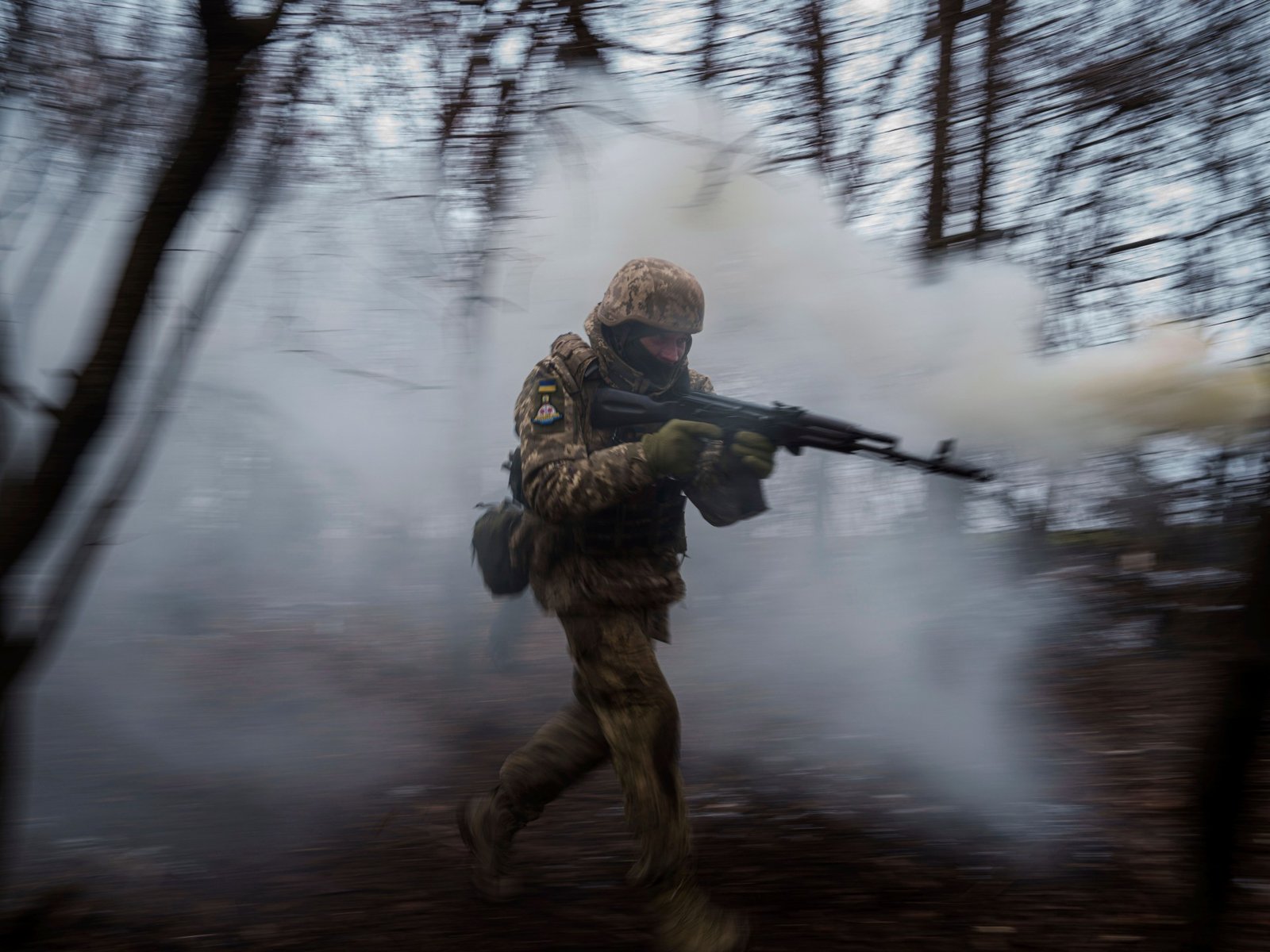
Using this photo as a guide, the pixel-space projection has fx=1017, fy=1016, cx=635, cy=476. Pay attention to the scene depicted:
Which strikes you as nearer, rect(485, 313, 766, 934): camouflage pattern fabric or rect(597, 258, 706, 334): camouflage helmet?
rect(485, 313, 766, 934): camouflage pattern fabric

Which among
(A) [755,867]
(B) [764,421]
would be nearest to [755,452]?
(B) [764,421]

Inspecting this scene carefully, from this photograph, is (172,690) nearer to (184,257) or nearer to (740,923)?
(184,257)

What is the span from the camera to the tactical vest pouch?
9.55ft

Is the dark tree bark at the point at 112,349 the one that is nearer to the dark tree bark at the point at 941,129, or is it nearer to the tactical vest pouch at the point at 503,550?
the tactical vest pouch at the point at 503,550

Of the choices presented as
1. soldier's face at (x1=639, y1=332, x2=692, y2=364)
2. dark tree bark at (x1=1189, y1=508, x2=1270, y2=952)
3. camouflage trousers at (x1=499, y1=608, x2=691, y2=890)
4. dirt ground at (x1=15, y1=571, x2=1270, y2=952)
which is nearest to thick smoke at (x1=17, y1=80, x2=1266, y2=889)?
dirt ground at (x1=15, y1=571, x2=1270, y2=952)

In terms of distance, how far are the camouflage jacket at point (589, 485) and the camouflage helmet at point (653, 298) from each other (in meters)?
0.11

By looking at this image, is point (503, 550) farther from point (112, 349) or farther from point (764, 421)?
point (112, 349)

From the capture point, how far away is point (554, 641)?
7477 millimetres

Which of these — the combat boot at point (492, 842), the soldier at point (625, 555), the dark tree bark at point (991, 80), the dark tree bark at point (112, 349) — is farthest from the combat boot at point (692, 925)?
the dark tree bark at point (991, 80)

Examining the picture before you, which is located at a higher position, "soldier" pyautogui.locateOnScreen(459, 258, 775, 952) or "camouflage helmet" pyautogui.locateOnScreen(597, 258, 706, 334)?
"camouflage helmet" pyautogui.locateOnScreen(597, 258, 706, 334)

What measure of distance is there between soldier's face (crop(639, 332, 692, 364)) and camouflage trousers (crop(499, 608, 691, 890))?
Result: 710 mm

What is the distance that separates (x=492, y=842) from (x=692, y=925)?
0.66 metres

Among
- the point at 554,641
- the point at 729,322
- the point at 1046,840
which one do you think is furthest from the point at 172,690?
the point at 1046,840

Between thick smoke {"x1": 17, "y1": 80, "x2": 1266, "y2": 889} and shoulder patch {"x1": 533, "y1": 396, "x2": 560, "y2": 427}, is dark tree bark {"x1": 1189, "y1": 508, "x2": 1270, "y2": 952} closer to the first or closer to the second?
thick smoke {"x1": 17, "y1": 80, "x2": 1266, "y2": 889}
